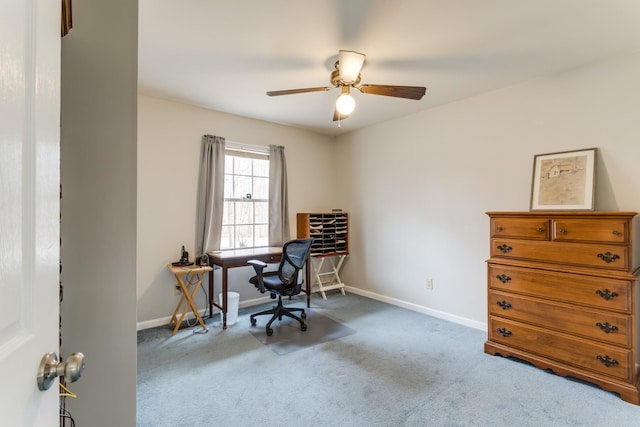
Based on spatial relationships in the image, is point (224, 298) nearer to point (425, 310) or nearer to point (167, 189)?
point (167, 189)

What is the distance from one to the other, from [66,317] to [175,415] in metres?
0.99

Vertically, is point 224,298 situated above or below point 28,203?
below

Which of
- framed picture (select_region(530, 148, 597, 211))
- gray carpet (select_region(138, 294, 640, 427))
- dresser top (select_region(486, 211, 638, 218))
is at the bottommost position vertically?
gray carpet (select_region(138, 294, 640, 427))

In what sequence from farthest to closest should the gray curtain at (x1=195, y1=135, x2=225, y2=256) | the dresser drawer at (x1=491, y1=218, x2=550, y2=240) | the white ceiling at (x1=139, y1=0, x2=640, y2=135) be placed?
the gray curtain at (x1=195, y1=135, x2=225, y2=256) < the dresser drawer at (x1=491, y1=218, x2=550, y2=240) < the white ceiling at (x1=139, y1=0, x2=640, y2=135)

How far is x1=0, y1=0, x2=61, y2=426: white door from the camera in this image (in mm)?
471

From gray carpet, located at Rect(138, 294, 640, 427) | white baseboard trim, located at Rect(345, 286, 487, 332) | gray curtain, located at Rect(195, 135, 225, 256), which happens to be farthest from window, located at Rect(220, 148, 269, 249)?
white baseboard trim, located at Rect(345, 286, 487, 332)

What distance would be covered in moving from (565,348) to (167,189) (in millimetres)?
4021

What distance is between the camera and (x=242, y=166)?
13.3ft

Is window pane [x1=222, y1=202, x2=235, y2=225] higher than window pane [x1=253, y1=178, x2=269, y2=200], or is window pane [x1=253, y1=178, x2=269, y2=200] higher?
window pane [x1=253, y1=178, x2=269, y2=200]

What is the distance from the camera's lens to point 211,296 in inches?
140

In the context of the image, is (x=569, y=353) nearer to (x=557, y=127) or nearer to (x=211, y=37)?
(x=557, y=127)

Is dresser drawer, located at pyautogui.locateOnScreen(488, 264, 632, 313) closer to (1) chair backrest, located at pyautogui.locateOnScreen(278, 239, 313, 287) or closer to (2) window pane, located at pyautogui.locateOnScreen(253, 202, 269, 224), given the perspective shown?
A: (1) chair backrest, located at pyautogui.locateOnScreen(278, 239, 313, 287)

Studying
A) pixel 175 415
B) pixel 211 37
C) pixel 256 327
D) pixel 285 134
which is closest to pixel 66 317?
pixel 175 415

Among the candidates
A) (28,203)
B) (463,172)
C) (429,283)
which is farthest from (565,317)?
(28,203)
